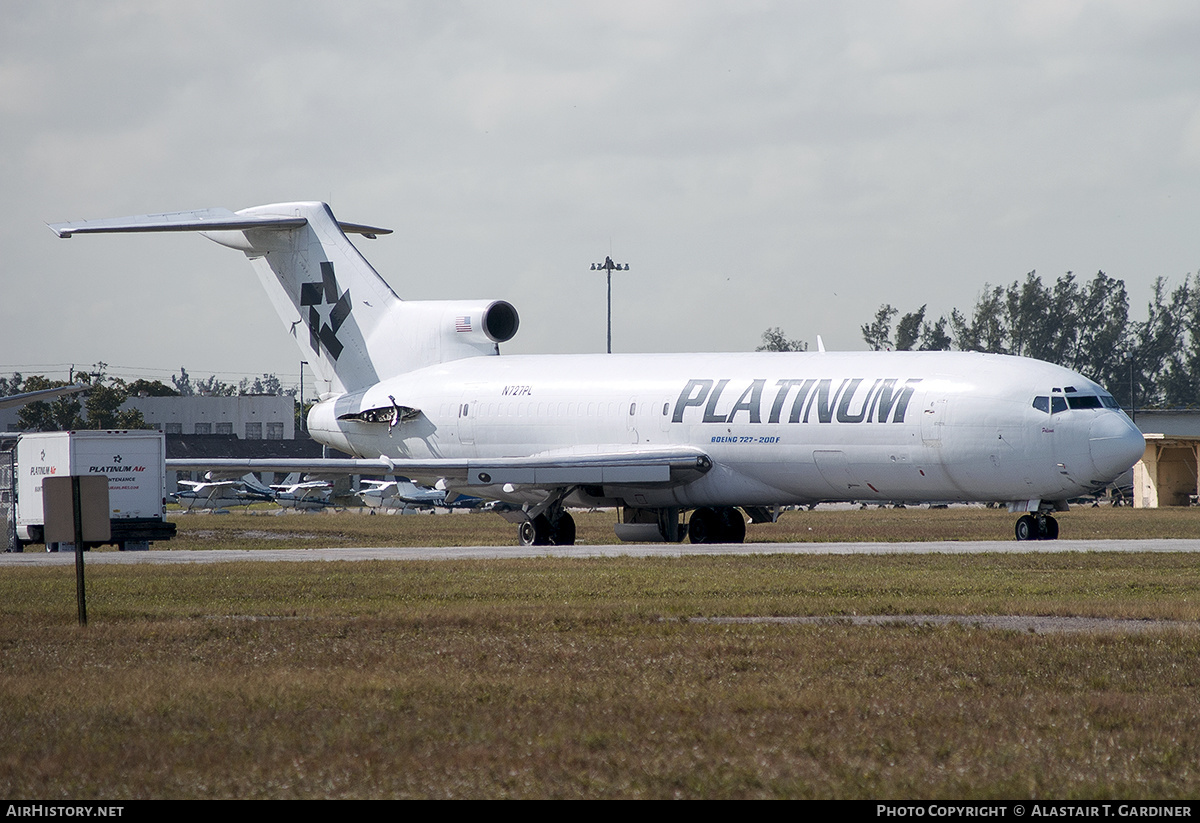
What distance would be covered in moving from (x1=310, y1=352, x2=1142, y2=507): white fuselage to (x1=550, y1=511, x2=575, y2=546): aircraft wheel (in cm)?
128

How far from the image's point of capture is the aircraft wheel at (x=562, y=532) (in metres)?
35.4

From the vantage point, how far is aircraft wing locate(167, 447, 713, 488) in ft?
109

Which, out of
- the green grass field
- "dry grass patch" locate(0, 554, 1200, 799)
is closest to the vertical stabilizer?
the green grass field

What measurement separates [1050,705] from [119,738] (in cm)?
645

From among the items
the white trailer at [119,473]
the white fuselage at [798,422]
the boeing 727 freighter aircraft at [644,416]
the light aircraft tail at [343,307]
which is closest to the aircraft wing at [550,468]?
the boeing 727 freighter aircraft at [644,416]

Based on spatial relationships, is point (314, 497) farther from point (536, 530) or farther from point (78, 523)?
point (78, 523)

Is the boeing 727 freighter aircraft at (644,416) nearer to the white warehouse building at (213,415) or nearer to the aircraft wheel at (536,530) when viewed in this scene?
the aircraft wheel at (536,530)

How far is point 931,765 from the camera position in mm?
8734

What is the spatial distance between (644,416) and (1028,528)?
9224 mm

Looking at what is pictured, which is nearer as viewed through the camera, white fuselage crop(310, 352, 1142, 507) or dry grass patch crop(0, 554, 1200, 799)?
dry grass patch crop(0, 554, 1200, 799)

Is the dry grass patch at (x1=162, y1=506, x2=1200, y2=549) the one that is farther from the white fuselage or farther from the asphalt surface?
the asphalt surface

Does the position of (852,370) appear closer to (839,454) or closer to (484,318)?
(839,454)

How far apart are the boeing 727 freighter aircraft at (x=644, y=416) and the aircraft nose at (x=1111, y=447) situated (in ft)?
0.14
